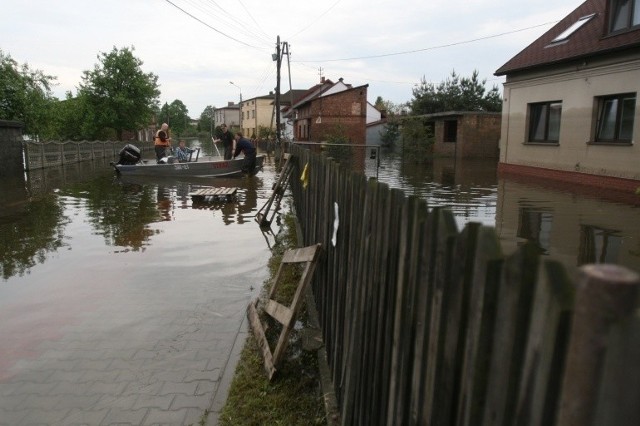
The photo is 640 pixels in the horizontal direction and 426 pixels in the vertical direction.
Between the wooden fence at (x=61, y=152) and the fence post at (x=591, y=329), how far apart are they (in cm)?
2504

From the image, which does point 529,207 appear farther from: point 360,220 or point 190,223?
point 360,220

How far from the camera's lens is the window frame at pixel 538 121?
57.9 feet

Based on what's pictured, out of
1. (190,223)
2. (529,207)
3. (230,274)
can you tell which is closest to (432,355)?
(230,274)

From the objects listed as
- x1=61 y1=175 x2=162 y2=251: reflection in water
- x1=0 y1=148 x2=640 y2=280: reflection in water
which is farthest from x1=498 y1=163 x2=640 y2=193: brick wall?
x1=61 y1=175 x2=162 y2=251: reflection in water

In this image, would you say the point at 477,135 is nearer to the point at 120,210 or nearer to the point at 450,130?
the point at 450,130

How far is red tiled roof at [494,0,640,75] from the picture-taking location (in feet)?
47.4

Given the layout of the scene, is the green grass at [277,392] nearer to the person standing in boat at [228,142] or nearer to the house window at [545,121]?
the house window at [545,121]

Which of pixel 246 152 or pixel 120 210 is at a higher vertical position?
pixel 246 152

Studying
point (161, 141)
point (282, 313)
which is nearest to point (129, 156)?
point (161, 141)

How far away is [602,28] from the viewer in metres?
15.4

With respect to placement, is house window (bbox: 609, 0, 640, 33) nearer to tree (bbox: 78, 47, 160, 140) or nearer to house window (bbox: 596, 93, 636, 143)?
house window (bbox: 596, 93, 636, 143)

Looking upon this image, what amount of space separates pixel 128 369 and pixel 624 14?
1710 cm

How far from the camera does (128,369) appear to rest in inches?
156

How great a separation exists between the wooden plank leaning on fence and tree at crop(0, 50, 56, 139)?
2409cm
